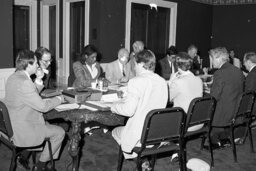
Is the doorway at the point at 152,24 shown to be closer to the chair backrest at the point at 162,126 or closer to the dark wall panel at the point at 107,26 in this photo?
the dark wall panel at the point at 107,26

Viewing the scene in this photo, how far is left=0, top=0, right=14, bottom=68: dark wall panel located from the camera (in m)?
5.18

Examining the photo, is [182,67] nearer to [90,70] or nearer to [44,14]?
[90,70]

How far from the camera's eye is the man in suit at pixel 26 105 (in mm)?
2789

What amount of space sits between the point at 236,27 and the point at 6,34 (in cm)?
645

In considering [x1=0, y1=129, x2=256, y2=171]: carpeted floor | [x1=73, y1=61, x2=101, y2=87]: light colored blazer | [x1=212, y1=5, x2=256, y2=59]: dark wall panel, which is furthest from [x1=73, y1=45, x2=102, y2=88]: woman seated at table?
[x1=212, y1=5, x2=256, y2=59]: dark wall panel

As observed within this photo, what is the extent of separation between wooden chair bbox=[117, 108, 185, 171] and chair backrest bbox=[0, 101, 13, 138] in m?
1.04

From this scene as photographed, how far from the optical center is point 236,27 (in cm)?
934

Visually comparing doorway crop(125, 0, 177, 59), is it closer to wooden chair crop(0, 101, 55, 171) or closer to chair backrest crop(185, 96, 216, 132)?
chair backrest crop(185, 96, 216, 132)

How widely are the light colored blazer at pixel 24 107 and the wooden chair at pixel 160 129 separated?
864 millimetres

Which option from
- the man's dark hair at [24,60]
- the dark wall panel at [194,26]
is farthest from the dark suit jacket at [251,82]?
the dark wall panel at [194,26]

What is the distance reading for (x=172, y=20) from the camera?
847cm

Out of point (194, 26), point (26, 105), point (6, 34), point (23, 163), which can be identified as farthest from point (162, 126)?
point (194, 26)

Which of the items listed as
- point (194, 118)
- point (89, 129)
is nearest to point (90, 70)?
point (89, 129)

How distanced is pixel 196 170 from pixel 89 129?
2643 mm
